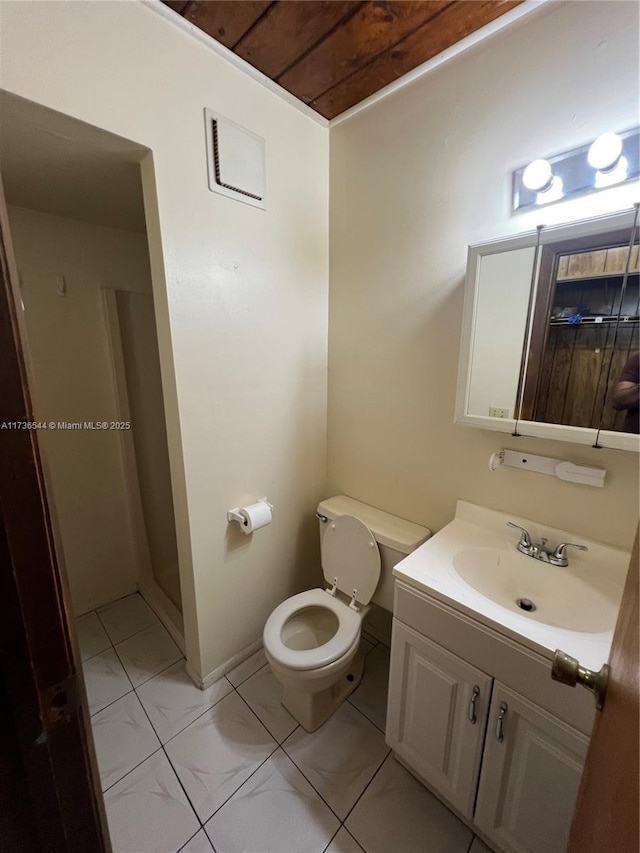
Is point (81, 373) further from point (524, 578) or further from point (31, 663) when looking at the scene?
point (524, 578)

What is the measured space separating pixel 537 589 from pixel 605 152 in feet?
4.24

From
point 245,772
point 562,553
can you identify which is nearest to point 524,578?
point 562,553

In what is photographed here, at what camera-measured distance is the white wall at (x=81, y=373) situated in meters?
1.63

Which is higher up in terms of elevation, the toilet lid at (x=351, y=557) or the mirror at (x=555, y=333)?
the mirror at (x=555, y=333)

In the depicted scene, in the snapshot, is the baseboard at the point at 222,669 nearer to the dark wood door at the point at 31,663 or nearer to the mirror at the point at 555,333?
the dark wood door at the point at 31,663

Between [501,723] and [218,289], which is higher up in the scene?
[218,289]

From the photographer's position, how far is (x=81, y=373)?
1812mm

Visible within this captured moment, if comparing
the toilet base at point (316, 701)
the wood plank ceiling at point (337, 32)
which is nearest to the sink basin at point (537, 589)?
the toilet base at point (316, 701)

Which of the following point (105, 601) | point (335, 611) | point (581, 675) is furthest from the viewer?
point (105, 601)

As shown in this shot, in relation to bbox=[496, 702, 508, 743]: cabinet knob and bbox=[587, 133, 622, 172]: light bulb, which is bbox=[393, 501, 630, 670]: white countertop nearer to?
bbox=[496, 702, 508, 743]: cabinet knob

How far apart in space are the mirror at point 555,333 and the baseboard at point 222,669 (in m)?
1.51

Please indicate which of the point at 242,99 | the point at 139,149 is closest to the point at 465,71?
the point at 242,99

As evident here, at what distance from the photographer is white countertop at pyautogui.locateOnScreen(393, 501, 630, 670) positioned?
85 cm

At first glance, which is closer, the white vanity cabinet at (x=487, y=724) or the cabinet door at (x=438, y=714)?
the white vanity cabinet at (x=487, y=724)
